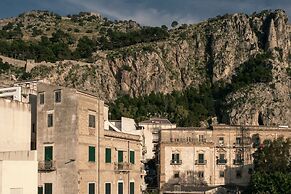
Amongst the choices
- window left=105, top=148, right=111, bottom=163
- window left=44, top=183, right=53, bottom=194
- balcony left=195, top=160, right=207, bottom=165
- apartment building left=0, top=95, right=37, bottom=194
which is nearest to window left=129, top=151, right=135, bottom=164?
window left=105, top=148, right=111, bottom=163

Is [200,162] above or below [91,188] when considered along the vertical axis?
above

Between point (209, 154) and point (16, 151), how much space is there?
39002mm

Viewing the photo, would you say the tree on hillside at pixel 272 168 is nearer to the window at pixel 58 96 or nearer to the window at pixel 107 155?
the window at pixel 107 155

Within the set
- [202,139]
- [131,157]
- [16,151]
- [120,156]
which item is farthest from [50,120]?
[202,139]

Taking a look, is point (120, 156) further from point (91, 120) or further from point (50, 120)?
point (50, 120)

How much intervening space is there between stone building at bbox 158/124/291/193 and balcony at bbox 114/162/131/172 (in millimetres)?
22012

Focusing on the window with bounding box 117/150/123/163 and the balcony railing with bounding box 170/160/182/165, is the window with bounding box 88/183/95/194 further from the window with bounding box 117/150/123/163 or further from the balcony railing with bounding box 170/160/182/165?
the balcony railing with bounding box 170/160/182/165

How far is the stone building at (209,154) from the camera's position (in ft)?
243

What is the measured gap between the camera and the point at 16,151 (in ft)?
129

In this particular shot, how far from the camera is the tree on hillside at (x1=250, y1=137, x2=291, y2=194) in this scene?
2494 inches

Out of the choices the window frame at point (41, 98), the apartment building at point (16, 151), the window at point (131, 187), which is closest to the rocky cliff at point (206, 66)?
the window at point (131, 187)

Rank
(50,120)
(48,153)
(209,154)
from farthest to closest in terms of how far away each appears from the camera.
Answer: (209,154), (50,120), (48,153)

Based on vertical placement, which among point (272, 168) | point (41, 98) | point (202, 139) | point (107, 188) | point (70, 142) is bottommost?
point (107, 188)

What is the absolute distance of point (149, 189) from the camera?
72.4m
